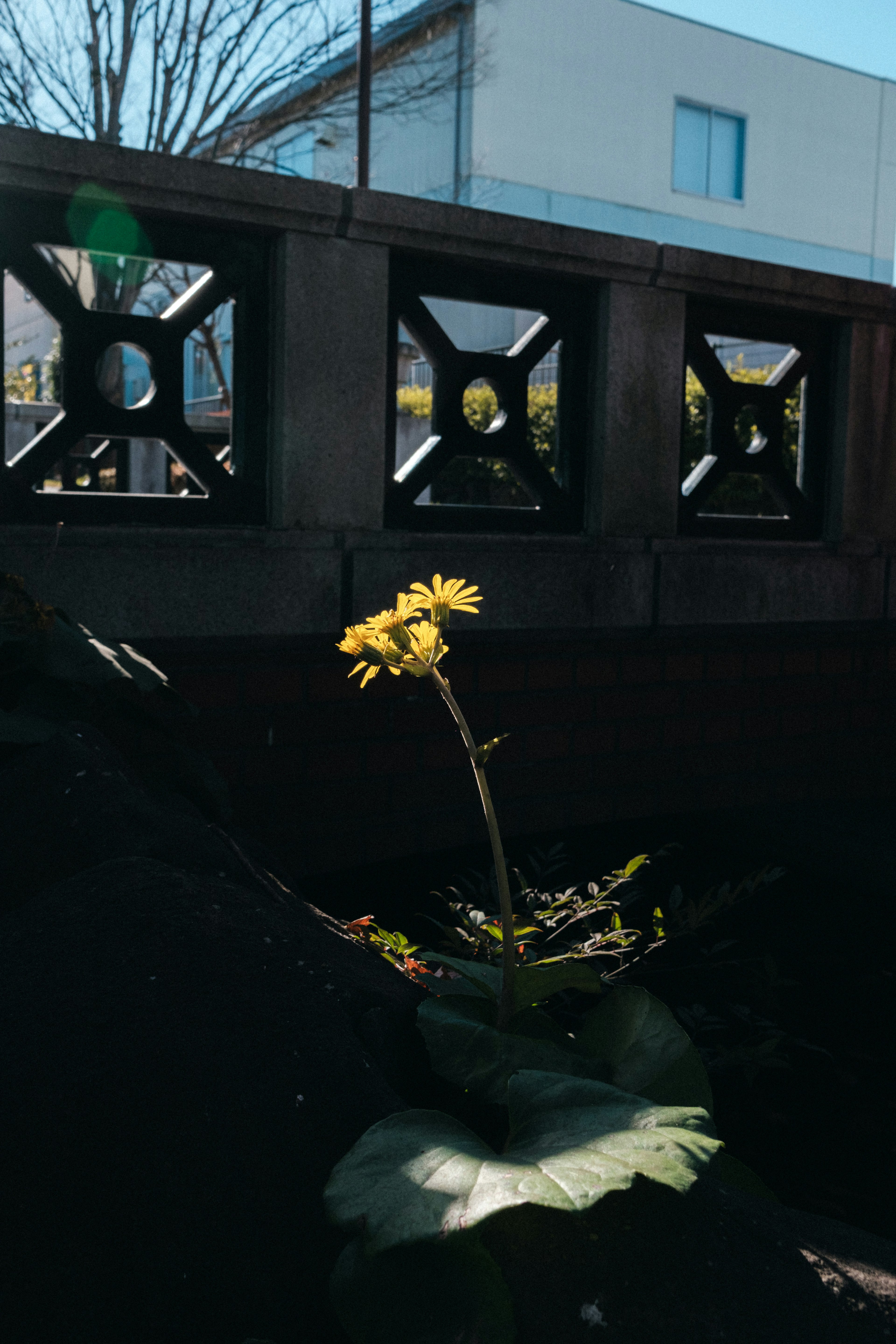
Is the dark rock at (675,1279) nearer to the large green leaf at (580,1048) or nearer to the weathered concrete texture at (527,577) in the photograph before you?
the large green leaf at (580,1048)

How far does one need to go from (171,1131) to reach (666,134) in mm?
27132

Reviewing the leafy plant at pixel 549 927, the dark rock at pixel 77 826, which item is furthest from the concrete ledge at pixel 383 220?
the leafy plant at pixel 549 927

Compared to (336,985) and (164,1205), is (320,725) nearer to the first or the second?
(336,985)

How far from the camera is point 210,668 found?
328 centimetres

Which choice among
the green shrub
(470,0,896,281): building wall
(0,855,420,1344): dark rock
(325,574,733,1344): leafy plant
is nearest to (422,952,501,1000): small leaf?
(325,574,733,1344): leafy plant

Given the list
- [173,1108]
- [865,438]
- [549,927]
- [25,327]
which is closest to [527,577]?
[549,927]

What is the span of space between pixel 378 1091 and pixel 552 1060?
0.85 ft

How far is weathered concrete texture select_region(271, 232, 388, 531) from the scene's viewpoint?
3275 millimetres

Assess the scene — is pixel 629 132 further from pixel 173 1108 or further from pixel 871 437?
pixel 173 1108

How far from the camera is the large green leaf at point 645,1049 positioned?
145 centimetres

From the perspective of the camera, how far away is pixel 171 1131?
1189 mm

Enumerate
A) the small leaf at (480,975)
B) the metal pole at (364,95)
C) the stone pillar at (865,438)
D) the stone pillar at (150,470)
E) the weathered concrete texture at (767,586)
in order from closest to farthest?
the small leaf at (480,975)
the weathered concrete texture at (767,586)
the stone pillar at (865,438)
the metal pole at (364,95)
the stone pillar at (150,470)

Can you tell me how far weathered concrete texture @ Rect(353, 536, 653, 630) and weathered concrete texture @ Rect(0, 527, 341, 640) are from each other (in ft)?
0.48

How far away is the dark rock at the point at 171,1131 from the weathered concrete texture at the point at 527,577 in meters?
2.14
